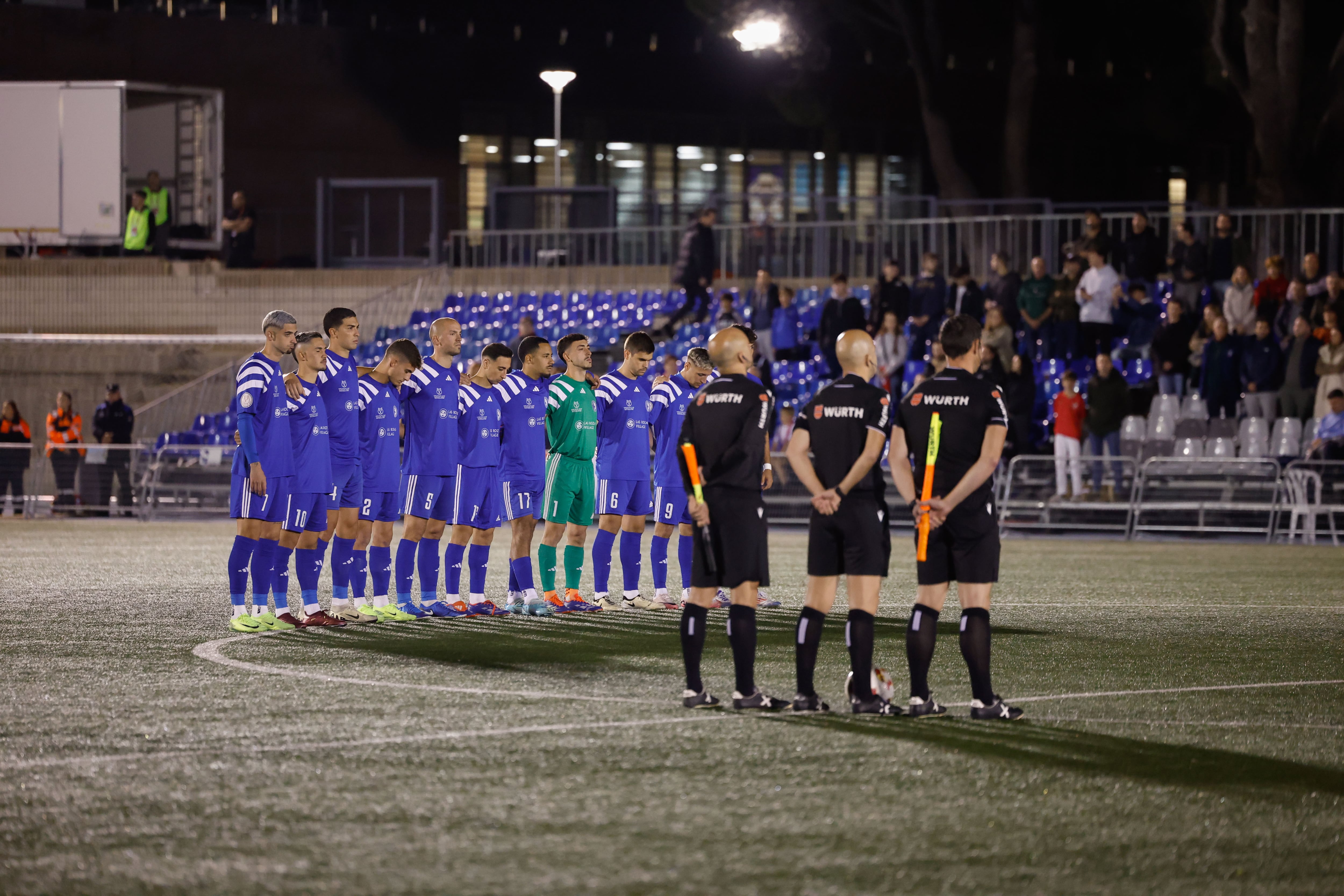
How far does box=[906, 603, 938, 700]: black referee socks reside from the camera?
7574 millimetres

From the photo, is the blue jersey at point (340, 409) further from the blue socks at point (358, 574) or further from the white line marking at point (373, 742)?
the white line marking at point (373, 742)

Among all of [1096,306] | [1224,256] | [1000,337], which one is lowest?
[1000,337]

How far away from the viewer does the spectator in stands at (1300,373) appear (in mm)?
19734

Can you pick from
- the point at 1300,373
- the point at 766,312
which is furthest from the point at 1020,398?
the point at 766,312

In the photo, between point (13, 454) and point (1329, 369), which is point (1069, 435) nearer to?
point (1329, 369)

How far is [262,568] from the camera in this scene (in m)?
11.4

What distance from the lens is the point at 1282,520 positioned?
19922 millimetres

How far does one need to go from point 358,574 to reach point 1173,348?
41.1 ft

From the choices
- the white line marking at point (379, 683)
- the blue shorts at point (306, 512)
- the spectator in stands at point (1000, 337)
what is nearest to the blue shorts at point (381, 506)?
the blue shorts at point (306, 512)

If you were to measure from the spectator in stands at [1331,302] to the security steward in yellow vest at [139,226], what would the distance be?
67.1ft

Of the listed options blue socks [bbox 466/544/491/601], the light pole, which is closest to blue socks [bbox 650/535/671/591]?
blue socks [bbox 466/544/491/601]

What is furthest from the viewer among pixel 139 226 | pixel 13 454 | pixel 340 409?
pixel 139 226

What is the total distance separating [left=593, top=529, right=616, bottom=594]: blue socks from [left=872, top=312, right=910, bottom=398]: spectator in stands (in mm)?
9723

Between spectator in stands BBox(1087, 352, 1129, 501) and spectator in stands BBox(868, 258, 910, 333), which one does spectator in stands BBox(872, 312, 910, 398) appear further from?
spectator in stands BBox(1087, 352, 1129, 501)
